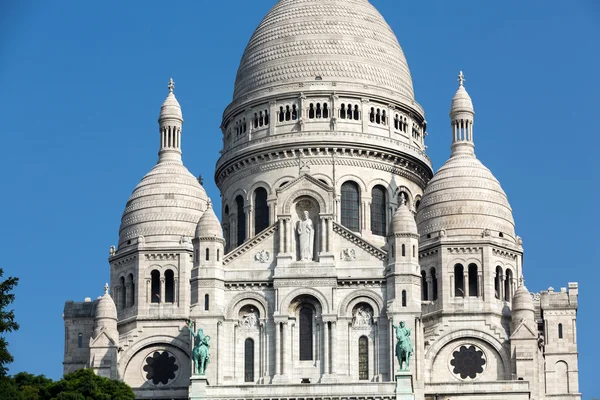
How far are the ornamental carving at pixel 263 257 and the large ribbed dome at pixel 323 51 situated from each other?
47.1 feet

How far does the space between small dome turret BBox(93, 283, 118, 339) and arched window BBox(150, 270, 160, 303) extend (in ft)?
9.11

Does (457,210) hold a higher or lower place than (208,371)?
higher

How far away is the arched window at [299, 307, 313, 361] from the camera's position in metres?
109

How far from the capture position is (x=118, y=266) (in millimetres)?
119375

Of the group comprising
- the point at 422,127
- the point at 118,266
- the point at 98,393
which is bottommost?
the point at 98,393

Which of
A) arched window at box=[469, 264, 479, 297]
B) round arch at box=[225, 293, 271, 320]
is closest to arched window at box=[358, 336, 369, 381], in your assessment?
round arch at box=[225, 293, 271, 320]

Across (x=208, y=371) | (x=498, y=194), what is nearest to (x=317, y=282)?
(x=208, y=371)

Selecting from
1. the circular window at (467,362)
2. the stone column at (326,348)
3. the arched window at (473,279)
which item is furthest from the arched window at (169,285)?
the arched window at (473,279)

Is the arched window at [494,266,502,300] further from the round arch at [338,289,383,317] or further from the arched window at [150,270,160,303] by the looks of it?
the arched window at [150,270,160,303]

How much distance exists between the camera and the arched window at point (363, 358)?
108062 millimetres

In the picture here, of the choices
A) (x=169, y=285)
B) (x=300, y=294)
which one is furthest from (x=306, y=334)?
(x=169, y=285)

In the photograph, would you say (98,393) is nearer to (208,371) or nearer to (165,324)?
(208,371)

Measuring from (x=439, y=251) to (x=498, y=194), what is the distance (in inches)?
217

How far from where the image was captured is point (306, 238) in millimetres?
111062
